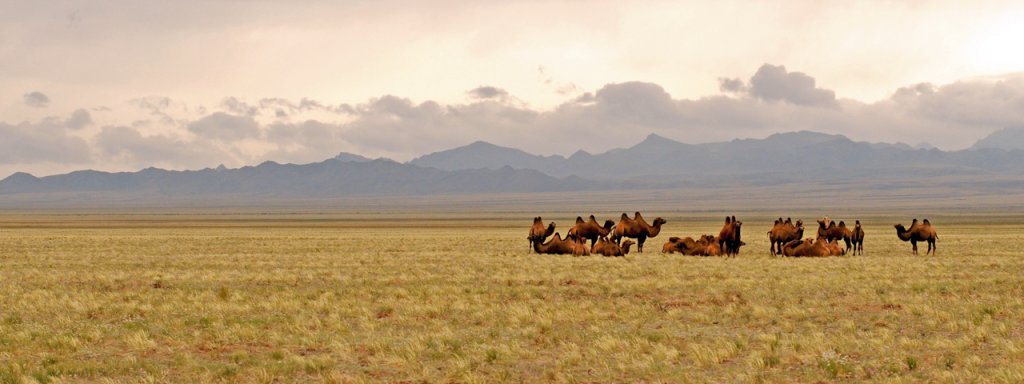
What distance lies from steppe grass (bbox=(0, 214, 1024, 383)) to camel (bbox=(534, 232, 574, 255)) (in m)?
4.96

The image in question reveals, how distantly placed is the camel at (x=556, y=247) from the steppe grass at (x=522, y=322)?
16.3 feet

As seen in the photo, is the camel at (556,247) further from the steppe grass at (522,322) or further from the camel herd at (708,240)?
the steppe grass at (522,322)

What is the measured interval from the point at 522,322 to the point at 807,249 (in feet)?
61.6

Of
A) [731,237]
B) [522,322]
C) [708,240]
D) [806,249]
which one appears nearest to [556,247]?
[708,240]

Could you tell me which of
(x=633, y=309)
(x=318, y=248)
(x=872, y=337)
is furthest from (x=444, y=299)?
(x=318, y=248)

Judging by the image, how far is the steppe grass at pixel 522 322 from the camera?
13156mm

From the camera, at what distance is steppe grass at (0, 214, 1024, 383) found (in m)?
13.2

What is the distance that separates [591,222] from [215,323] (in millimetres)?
21000

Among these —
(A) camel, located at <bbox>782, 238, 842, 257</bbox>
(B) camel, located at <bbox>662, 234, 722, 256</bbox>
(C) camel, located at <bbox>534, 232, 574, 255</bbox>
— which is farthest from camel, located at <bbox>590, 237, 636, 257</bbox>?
(A) camel, located at <bbox>782, 238, 842, 257</bbox>

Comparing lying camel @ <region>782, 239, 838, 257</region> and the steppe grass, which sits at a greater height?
lying camel @ <region>782, 239, 838, 257</region>

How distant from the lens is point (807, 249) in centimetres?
3325

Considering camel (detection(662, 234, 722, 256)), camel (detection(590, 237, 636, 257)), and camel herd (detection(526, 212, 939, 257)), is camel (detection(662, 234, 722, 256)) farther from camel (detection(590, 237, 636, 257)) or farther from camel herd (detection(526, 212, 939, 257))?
camel (detection(590, 237, 636, 257))

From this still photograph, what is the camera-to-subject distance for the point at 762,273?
26.3 meters

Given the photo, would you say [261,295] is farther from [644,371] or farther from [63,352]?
[644,371]
